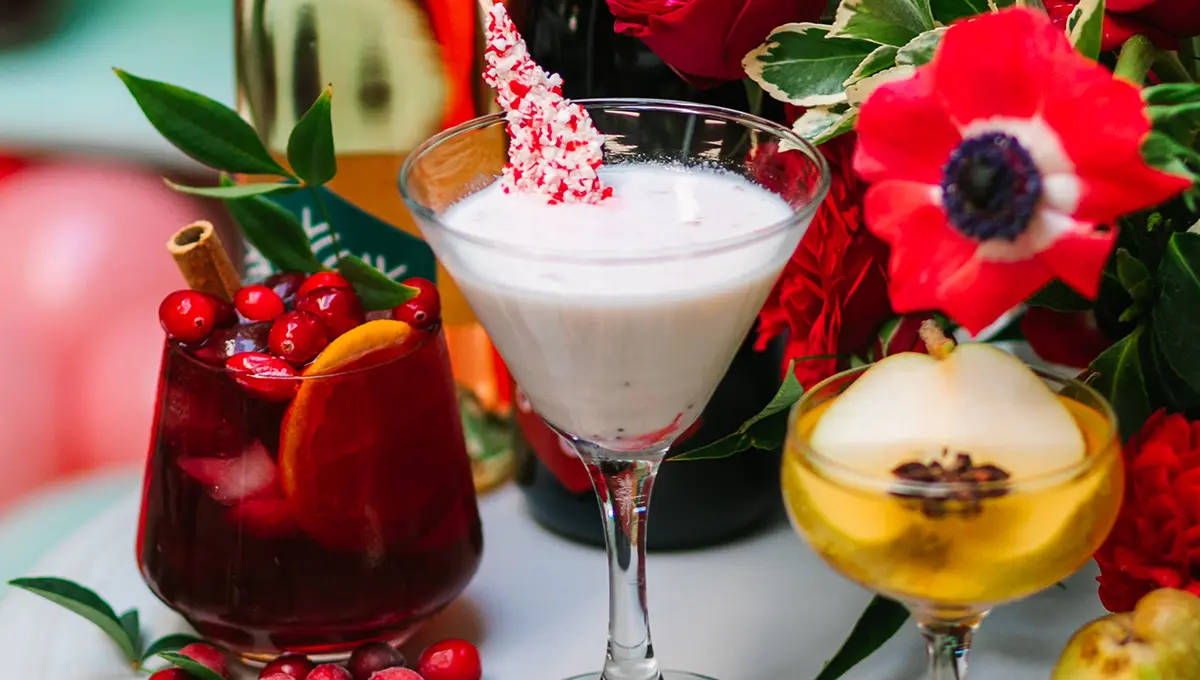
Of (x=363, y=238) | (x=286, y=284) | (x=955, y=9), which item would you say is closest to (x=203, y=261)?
(x=286, y=284)

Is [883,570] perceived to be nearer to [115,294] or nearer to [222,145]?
[222,145]

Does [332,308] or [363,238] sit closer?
[332,308]

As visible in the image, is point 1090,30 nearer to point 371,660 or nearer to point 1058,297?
point 1058,297

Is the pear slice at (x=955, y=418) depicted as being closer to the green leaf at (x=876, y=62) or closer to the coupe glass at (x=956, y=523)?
the coupe glass at (x=956, y=523)

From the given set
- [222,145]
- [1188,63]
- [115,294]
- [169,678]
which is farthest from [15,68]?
[1188,63]

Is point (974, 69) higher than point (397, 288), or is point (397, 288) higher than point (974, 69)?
point (974, 69)

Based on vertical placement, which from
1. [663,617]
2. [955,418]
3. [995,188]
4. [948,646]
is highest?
[995,188]

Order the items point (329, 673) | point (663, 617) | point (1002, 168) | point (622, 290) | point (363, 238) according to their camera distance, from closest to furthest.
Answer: point (1002, 168), point (622, 290), point (329, 673), point (663, 617), point (363, 238)
